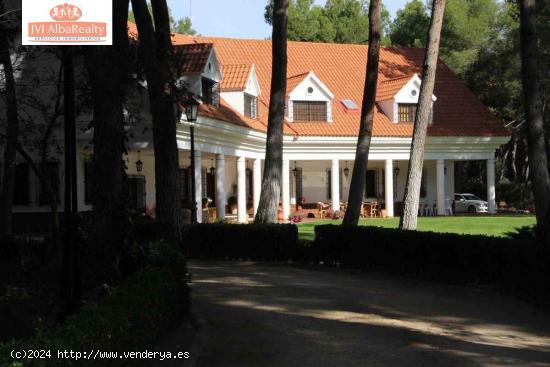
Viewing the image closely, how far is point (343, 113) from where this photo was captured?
3441 cm

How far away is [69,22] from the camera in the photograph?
19.4 ft

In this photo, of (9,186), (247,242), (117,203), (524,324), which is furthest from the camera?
(247,242)

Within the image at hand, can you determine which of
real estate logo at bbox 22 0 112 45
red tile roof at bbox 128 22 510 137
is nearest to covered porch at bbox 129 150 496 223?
red tile roof at bbox 128 22 510 137

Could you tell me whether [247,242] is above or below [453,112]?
below

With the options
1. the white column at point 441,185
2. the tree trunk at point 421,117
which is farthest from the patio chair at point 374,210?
the tree trunk at point 421,117

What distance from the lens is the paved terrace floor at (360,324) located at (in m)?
7.73

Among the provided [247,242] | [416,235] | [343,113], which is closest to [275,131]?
[247,242]

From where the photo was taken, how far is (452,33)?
48969 mm

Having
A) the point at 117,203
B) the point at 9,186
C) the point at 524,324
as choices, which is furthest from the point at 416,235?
the point at 9,186

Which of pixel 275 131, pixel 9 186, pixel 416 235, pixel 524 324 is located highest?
pixel 275 131

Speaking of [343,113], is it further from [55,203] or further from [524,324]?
[524,324]

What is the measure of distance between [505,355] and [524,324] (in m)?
2.13

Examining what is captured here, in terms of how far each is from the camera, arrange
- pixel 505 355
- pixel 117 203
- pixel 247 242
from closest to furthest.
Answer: pixel 505 355 < pixel 117 203 < pixel 247 242

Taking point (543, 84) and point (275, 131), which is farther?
point (543, 84)
